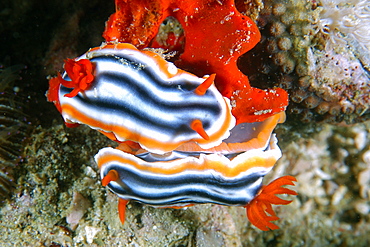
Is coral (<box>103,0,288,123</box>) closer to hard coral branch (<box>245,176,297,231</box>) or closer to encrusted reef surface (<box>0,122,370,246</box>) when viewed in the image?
hard coral branch (<box>245,176,297,231</box>)

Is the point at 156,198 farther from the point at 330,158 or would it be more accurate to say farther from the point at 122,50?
the point at 330,158

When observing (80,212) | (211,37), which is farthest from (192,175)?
(80,212)

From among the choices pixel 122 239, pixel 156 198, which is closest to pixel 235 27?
pixel 156 198

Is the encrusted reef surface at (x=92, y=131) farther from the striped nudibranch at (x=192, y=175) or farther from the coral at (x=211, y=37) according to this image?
the striped nudibranch at (x=192, y=175)

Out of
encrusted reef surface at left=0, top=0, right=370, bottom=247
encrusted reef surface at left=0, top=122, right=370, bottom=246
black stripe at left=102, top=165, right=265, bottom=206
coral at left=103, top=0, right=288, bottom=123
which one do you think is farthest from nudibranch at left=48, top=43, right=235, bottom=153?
encrusted reef surface at left=0, top=122, right=370, bottom=246

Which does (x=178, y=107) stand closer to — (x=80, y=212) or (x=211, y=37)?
(x=211, y=37)
